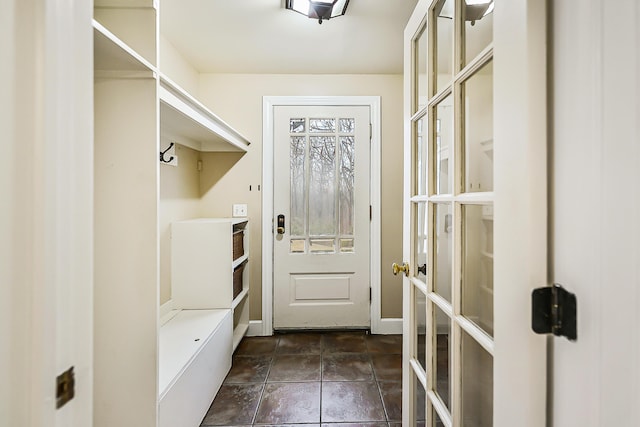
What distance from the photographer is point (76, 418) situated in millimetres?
523

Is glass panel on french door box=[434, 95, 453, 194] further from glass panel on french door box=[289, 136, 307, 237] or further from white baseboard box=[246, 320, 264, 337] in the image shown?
white baseboard box=[246, 320, 264, 337]

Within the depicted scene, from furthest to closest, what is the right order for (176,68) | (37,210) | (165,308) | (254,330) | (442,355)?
(254,330)
(176,68)
(165,308)
(442,355)
(37,210)

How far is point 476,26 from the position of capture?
77 cm

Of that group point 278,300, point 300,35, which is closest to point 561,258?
point 300,35

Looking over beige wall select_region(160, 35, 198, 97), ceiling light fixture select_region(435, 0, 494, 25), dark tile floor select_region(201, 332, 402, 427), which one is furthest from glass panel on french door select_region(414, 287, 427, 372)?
beige wall select_region(160, 35, 198, 97)

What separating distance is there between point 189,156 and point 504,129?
2347mm

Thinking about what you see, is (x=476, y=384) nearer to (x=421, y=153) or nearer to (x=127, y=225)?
(x=421, y=153)

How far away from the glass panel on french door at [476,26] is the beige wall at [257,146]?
186cm

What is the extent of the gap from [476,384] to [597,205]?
1.87ft

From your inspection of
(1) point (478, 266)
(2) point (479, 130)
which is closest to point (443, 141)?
(2) point (479, 130)

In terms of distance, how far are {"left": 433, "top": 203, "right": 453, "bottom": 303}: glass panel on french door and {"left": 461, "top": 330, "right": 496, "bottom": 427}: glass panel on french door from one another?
16 centimetres

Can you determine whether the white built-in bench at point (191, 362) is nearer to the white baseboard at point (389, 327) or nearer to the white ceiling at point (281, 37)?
the white baseboard at point (389, 327)

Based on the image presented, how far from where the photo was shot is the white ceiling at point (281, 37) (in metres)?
1.79

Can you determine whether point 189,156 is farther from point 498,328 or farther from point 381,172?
point 498,328
